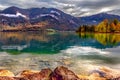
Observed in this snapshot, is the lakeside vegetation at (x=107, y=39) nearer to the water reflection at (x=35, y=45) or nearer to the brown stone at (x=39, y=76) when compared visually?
the water reflection at (x=35, y=45)

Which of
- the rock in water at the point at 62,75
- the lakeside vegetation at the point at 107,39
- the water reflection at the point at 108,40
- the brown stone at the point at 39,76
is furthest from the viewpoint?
the lakeside vegetation at the point at 107,39

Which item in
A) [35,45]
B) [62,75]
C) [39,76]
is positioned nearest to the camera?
[62,75]

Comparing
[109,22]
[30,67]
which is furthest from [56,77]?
[109,22]

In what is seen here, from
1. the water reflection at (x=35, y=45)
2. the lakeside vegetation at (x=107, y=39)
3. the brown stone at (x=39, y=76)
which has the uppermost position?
the brown stone at (x=39, y=76)

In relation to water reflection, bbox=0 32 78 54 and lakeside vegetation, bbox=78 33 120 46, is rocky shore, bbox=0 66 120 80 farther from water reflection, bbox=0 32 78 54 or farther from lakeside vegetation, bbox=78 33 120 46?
lakeside vegetation, bbox=78 33 120 46

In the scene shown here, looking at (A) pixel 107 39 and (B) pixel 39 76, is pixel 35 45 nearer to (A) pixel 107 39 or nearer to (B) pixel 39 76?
(A) pixel 107 39

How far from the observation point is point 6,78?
19.9m

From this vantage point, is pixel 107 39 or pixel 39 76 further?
pixel 107 39

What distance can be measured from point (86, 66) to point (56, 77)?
7089 millimetres

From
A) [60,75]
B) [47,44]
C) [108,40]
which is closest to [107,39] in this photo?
[108,40]

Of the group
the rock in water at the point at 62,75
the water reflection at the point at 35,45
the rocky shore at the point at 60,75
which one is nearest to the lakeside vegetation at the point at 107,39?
the water reflection at the point at 35,45

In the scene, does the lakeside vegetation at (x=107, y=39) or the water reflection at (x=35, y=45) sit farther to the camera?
the lakeside vegetation at (x=107, y=39)

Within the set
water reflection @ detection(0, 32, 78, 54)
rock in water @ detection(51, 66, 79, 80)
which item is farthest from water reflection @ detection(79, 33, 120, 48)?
rock in water @ detection(51, 66, 79, 80)

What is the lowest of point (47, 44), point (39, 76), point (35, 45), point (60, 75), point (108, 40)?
point (108, 40)
